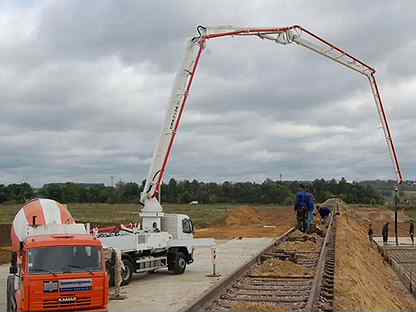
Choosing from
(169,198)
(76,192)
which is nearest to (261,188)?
(169,198)

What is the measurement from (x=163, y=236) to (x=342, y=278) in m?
7.50

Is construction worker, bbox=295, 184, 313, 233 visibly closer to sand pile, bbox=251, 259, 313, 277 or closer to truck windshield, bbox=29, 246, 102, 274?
sand pile, bbox=251, 259, 313, 277

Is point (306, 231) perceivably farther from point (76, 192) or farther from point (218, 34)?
point (76, 192)

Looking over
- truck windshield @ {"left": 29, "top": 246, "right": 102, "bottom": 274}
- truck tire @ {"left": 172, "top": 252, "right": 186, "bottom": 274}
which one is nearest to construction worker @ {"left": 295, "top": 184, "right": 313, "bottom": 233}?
truck tire @ {"left": 172, "top": 252, "right": 186, "bottom": 274}

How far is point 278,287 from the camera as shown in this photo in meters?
15.4

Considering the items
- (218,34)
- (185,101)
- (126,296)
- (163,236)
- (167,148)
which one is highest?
(218,34)

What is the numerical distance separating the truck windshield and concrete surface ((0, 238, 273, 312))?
86.6 inches

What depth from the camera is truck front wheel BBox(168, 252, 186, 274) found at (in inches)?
898

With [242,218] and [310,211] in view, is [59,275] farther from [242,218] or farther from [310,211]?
A: [242,218]

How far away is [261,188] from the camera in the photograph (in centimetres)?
12912

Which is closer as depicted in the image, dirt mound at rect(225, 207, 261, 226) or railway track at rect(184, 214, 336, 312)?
railway track at rect(184, 214, 336, 312)

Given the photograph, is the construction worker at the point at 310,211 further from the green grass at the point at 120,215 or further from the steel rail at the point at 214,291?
the green grass at the point at 120,215

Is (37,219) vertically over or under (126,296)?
over

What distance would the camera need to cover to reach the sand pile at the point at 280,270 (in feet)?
57.2
